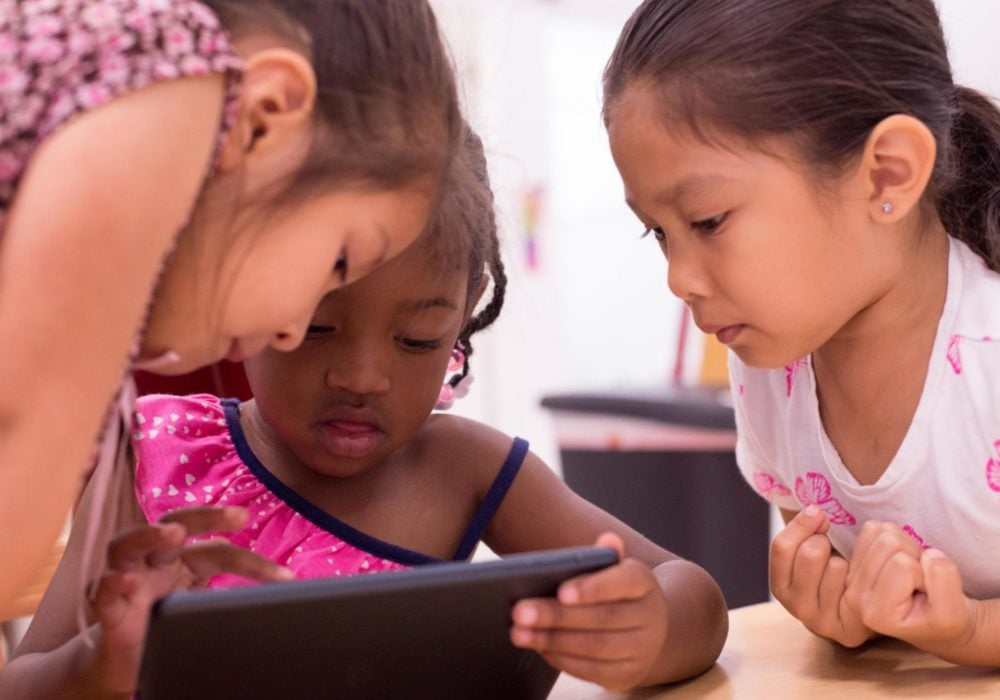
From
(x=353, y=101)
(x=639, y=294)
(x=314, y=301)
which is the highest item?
(x=353, y=101)

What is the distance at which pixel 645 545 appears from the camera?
963mm

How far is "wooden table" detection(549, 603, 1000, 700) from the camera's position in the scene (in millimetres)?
784

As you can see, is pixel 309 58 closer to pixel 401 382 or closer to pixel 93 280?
pixel 93 280

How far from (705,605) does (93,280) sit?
0.51m

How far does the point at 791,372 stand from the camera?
1080 millimetres

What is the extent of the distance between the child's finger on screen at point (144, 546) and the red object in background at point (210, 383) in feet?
1.56

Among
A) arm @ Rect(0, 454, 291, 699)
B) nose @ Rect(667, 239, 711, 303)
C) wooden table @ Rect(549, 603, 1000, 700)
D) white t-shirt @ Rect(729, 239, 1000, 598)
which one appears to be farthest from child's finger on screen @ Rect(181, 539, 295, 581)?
white t-shirt @ Rect(729, 239, 1000, 598)

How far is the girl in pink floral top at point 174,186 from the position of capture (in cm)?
54

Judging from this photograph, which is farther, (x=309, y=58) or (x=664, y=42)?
(x=664, y=42)

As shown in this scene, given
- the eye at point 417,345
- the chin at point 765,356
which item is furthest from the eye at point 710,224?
the eye at point 417,345

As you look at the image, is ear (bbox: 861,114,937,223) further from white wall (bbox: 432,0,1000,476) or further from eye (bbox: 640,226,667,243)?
white wall (bbox: 432,0,1000,476)

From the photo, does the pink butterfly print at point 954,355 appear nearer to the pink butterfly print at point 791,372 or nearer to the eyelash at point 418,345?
the pink butterfly print at point 791,372

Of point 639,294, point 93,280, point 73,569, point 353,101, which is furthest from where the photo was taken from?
point 639,294

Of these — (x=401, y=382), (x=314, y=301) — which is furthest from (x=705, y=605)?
(x=314, y=301)
